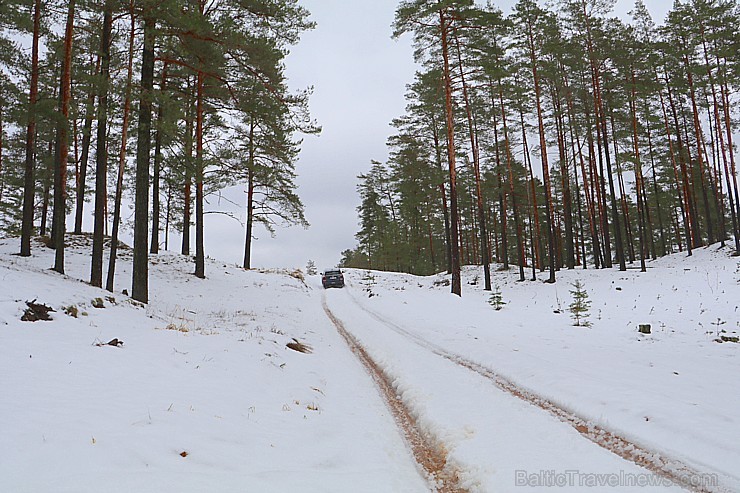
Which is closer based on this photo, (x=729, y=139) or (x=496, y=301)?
(x=496, y=301)

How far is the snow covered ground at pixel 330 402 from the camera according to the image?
317cm

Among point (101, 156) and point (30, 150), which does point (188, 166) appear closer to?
point (101, 156)

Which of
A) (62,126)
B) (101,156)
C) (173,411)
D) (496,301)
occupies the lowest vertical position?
(173,411)

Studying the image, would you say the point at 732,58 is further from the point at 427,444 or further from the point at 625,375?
the point at 427,444

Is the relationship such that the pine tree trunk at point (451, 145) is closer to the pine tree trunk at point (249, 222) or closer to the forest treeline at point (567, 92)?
the forest treeline at point (567, 92)

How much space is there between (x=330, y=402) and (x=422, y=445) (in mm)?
1717

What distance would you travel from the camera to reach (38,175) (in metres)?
19.4

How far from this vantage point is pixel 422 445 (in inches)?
169

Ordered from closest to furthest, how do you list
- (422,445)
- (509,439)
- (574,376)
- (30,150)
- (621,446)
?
(621,446), (509,439), (422,445), (574,376), (30,150)

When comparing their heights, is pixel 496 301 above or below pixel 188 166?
below

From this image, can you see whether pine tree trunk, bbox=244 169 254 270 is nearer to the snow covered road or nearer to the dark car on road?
the dark car on road

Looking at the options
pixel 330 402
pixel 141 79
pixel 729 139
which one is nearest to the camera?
pixel 330 402

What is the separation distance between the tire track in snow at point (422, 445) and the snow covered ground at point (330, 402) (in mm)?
92

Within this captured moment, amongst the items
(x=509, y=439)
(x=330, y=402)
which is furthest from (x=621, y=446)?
(x=330, y=402)
